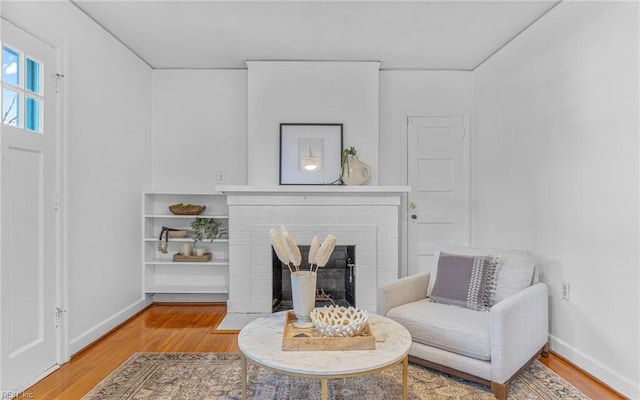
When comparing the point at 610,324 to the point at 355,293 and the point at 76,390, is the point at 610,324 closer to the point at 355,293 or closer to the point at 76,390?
the point at 355,293

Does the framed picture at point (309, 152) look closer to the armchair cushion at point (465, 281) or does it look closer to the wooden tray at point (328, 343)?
the armchair cushion at point (465, 281)

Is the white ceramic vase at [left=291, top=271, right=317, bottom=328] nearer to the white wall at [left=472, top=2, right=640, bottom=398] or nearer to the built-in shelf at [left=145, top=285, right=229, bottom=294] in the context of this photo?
the white wall at [left=472, top=2, right=640, bottom=398]

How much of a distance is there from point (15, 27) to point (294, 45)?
1980 mm

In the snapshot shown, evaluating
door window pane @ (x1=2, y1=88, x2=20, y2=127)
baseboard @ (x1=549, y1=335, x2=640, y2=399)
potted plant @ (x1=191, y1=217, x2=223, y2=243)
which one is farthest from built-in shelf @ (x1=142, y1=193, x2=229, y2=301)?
baseboard @ (x1=549, y1=335, x2=640, y2=399)

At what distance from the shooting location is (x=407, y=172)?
405 centimetres

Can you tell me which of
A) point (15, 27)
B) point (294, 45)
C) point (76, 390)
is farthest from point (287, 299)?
point (15, 27)

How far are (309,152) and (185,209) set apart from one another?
4.50ft

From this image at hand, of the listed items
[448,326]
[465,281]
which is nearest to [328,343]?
[448,326]

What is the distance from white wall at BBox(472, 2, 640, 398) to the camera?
6.84 feet

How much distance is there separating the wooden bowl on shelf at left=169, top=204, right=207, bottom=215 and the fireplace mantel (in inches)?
19.2

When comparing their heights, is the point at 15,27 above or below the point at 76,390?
above

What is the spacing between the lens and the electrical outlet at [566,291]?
253 cm

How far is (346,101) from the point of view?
379 centimetres

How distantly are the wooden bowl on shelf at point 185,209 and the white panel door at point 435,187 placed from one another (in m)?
2.20
